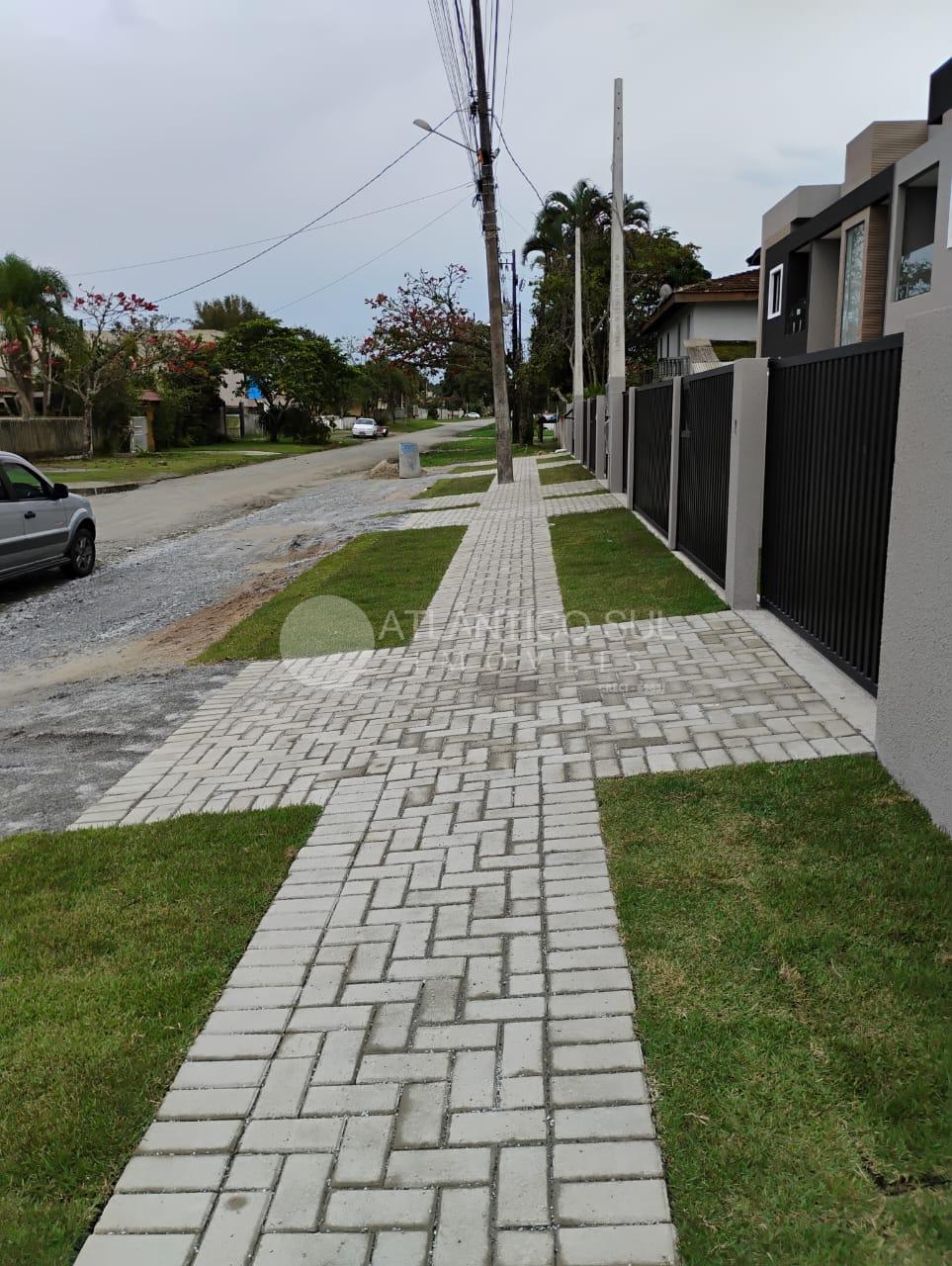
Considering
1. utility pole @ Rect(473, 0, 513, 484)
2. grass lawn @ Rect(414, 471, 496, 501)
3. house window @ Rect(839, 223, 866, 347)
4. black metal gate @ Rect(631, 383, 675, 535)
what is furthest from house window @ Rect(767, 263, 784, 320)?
black metal gate @ Rect(631, 383, 675, 535)

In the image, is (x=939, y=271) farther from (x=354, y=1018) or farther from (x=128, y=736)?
(x=354, y=1018)

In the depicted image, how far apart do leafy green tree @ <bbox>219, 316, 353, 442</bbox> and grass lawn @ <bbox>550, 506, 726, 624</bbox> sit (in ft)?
142

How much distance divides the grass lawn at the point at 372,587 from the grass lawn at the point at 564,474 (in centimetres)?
805

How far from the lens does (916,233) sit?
15266 millimetres

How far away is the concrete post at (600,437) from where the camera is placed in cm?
2120

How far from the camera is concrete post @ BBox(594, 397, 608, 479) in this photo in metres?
21.2

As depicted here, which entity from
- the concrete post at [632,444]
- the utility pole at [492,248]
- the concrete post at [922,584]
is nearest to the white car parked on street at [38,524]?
the concrete post at [632,444]

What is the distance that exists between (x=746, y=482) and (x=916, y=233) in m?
10.1

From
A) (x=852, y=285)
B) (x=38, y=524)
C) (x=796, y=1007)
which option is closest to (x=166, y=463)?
(x=38, y=524)

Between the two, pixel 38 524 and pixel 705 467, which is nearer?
pixel 705 467

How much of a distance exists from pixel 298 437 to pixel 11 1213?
58.1 m

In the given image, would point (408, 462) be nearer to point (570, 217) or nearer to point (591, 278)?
point (591, 278)

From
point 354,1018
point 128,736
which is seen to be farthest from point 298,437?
point 354,1018

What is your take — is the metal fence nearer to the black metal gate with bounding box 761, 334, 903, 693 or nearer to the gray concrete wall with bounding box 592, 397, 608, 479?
the gray concrete wall with bounding box 592, 397, 608, 479
